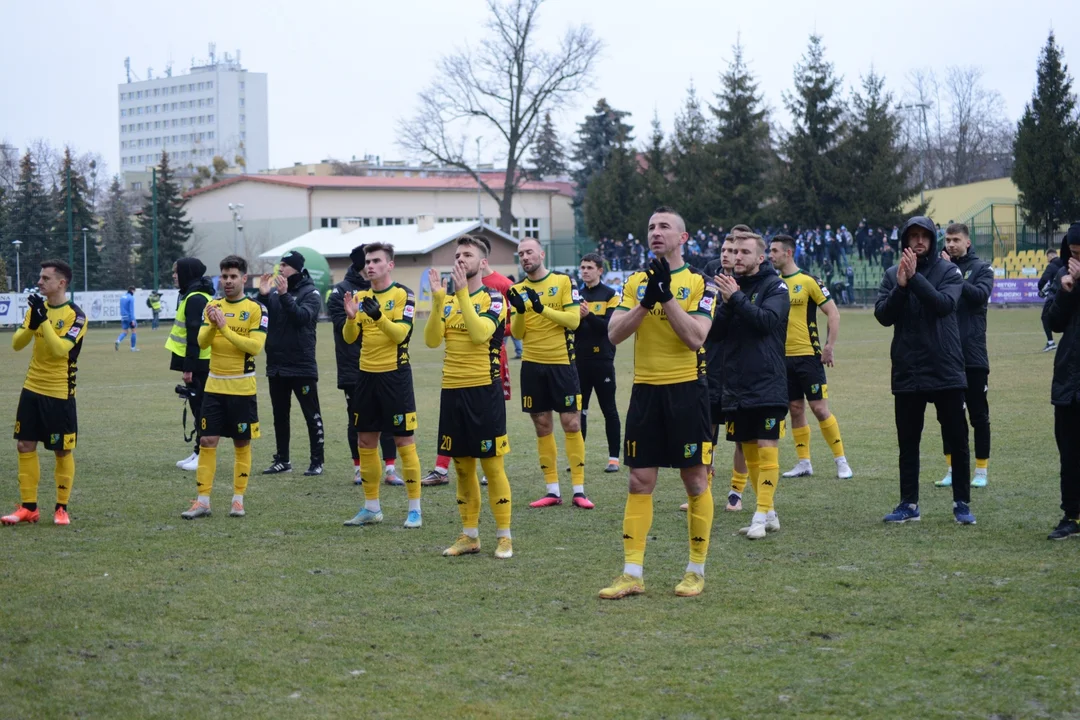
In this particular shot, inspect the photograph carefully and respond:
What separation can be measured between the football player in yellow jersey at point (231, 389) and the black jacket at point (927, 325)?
16.2 feet

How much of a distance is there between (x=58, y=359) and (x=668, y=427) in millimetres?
4982

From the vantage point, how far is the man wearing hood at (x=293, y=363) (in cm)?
1128

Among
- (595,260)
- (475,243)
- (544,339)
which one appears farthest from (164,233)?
(475,243)

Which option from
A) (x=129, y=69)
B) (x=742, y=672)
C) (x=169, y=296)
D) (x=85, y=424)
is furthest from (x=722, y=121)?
(x=129, y=69)

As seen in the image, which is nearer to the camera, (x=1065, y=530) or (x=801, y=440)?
(x=1065, y=530)

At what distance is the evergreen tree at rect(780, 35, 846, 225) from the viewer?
174ft

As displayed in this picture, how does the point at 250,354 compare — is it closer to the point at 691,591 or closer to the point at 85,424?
the point at 691,591

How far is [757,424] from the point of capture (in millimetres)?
8312

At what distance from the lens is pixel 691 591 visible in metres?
6.51

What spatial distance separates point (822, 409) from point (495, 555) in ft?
13.4

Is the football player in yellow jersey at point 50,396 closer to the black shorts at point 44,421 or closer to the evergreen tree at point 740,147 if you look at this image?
the black shorts at point 44,421

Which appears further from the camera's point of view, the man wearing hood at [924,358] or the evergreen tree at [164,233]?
the evergreen tree at [164,233]

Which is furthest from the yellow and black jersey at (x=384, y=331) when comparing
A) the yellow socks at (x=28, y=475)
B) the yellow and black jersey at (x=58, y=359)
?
the yellow socks at (x=28, y=475)

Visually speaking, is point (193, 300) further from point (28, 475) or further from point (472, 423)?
point (472, 423)
